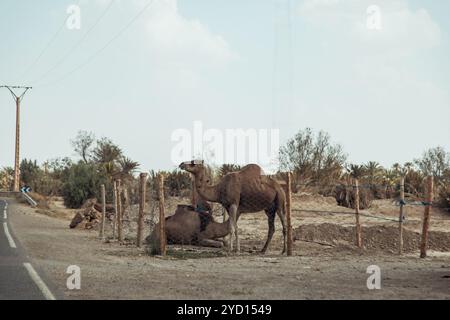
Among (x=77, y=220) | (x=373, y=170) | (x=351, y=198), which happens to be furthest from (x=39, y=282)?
(x=373, y=170)

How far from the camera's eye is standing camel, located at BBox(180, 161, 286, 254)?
18.4 meters

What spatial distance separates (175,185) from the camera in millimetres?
46344

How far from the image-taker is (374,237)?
67.7 ft

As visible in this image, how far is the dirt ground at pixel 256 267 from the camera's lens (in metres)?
10.8

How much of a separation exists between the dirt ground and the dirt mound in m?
0.03

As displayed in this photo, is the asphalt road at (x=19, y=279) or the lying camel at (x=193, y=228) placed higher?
the lying camel at (x=193, y=228)

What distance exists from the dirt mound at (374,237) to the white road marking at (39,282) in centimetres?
909

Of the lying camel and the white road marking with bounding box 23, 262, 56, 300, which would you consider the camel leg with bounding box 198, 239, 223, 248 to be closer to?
the lying camel

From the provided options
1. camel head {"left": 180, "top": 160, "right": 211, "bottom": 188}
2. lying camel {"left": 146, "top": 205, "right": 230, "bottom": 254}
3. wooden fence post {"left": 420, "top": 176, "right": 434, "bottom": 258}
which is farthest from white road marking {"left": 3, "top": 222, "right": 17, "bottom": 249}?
wooden fence post {"left": 420, "top": 176, "right": 434, "bottom": 258}

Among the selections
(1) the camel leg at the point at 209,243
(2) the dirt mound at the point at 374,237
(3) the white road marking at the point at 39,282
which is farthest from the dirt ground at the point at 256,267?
(1) the camel leg at the point at 209,243

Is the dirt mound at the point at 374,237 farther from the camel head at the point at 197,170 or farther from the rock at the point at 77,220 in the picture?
the rock at the point at 77,220

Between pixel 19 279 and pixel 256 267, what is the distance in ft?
16.3

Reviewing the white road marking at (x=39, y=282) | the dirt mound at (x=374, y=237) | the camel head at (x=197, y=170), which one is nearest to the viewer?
the white road marking at (x=39, y=282)
